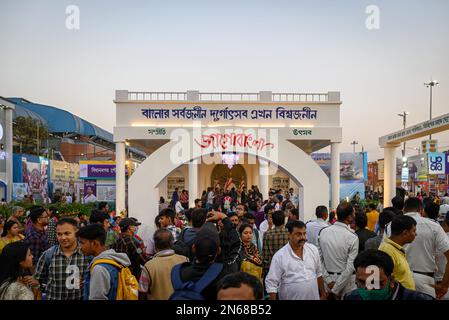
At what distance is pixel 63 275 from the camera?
3.70m

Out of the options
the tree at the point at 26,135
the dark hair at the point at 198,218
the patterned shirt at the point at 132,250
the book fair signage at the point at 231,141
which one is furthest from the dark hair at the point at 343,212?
the tree at the point at 26,135

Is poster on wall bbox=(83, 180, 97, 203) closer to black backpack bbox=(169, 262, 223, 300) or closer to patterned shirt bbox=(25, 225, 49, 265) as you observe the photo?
patterned shirt bbox=(25, 225, 49, 265)

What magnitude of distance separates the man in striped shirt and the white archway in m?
10.1

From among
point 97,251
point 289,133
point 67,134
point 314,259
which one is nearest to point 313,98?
point 289,133

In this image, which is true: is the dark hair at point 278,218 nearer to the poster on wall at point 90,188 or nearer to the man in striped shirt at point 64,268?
the man in striped shirt at point 64,268

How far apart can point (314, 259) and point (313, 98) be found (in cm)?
1224

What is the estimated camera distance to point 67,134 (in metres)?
40.4

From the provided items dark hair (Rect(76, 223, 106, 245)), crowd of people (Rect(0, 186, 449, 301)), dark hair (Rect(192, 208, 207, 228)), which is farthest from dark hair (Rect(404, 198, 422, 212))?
dark hair (Rect(76, 223, 106, 245))

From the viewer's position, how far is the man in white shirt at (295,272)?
399cm

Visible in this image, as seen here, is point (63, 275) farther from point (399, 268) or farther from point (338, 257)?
point (399, 268)

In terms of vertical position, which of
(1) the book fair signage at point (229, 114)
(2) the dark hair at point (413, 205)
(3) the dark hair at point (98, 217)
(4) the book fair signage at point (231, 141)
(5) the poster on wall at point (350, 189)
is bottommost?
(5) the poster on wall at point (350, 189)

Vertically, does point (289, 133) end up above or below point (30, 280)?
above

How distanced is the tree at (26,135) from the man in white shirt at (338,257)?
28.4 metres
